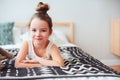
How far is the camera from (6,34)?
127 inches

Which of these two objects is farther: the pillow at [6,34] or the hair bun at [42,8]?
the pillow at [6,34]

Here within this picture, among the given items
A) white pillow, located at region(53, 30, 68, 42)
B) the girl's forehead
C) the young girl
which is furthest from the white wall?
the girl's forehead

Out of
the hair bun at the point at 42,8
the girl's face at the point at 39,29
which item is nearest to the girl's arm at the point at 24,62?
the girl's face at the point at 39,29

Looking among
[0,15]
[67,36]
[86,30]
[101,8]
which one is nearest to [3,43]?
[0,15]

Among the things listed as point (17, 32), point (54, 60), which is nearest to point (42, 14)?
point (54, 60)

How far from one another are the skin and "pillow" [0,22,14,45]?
1.57m

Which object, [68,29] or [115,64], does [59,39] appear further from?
[115,64]

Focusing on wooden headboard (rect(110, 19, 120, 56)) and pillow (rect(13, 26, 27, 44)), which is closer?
pillow (rect(13, 26, 27, 44))

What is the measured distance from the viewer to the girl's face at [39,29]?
1533 millimetres

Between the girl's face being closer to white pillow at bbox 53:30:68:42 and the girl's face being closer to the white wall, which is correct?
white pillow at bbox 53:30:68:42

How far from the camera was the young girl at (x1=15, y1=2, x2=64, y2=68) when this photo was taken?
5.08ft

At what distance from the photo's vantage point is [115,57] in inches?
156

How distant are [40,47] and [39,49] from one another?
0.06 feet

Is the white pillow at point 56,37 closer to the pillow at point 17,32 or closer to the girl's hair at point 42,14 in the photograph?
the pillow at point 17,32
